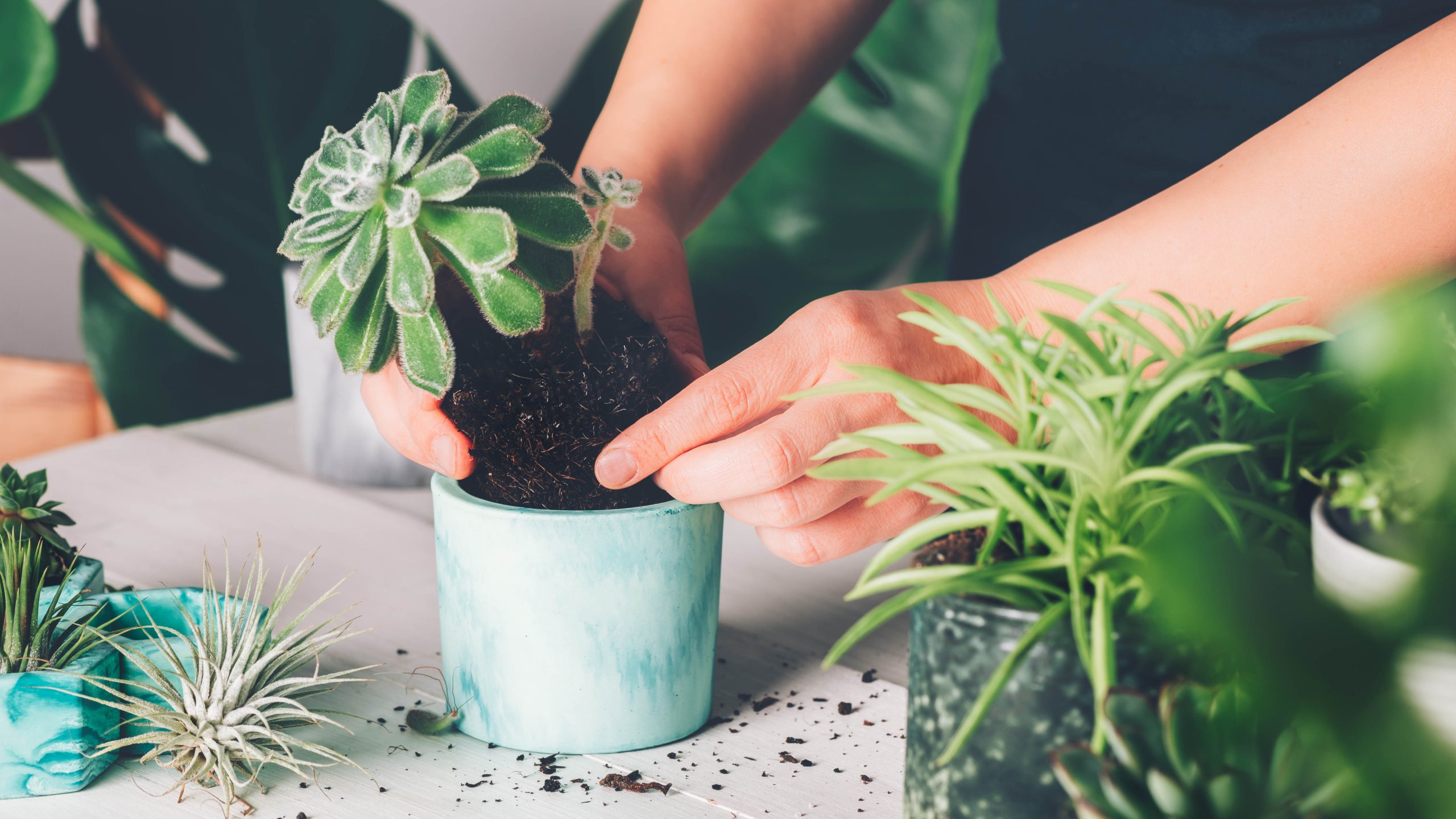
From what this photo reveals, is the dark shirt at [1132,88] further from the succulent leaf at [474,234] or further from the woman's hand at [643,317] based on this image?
the succulent leaf at [474,234]

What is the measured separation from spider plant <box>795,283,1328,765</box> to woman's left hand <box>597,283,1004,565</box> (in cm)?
14

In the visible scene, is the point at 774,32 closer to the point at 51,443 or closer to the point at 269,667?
the point at 269,667

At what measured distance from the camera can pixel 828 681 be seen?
698mm

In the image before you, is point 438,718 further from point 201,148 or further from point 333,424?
point 201,148

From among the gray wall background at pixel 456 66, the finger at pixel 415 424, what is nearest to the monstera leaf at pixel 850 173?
the gray wall background at pixel 456 66

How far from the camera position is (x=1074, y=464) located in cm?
35

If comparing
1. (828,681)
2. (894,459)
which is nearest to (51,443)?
(828,681)

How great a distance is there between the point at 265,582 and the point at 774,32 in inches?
23.6

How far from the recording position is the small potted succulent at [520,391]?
1.71 feet

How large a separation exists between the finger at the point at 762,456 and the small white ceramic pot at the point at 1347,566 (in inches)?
10.4

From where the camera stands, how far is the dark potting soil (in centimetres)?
58

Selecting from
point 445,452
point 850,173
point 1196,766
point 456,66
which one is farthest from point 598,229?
point 456,66

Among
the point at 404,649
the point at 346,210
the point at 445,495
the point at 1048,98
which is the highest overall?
the point at 1048,98

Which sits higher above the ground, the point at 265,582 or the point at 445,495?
the point at 445,495
